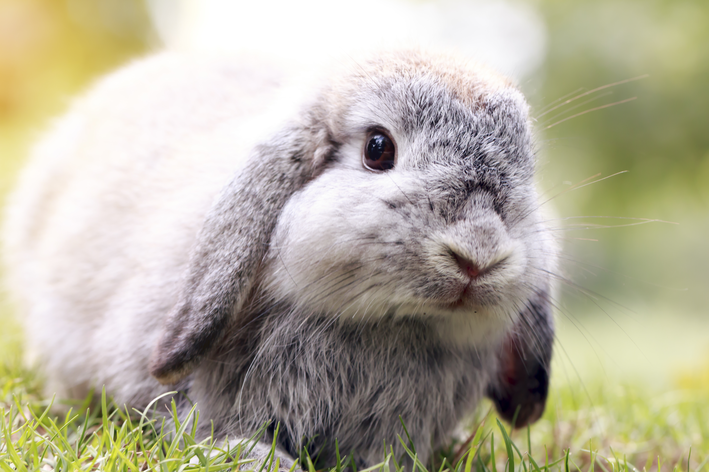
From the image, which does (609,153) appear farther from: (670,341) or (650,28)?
(670,341)

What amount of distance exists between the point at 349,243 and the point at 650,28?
673 centimetres

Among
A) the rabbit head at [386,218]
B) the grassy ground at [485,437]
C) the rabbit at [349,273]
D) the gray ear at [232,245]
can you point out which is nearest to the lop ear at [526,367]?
the rabbit at [349,273]

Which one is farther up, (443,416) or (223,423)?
(443,416)

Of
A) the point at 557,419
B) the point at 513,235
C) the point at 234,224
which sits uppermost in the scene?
the point at 513,235

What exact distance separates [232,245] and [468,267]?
35.0 inches

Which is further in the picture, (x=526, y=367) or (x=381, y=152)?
(x=526, y=367)

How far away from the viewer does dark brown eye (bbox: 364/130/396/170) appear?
7.45ft

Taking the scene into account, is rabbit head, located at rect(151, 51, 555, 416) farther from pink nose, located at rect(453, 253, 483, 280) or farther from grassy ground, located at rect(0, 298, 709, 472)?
grassy ground, located at rect(0, 298, 709, 472)

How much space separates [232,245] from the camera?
7.34 feet

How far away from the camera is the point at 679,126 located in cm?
772

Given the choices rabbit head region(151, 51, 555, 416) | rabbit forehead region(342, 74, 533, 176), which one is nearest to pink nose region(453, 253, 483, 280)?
rabbit head region(151, 51, 555, 416)

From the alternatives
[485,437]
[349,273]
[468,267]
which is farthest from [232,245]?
[485,437]

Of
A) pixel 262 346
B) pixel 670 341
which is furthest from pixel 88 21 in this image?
pixel 670 341

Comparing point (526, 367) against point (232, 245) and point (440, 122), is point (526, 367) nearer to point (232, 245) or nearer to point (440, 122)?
point (440, 122)
